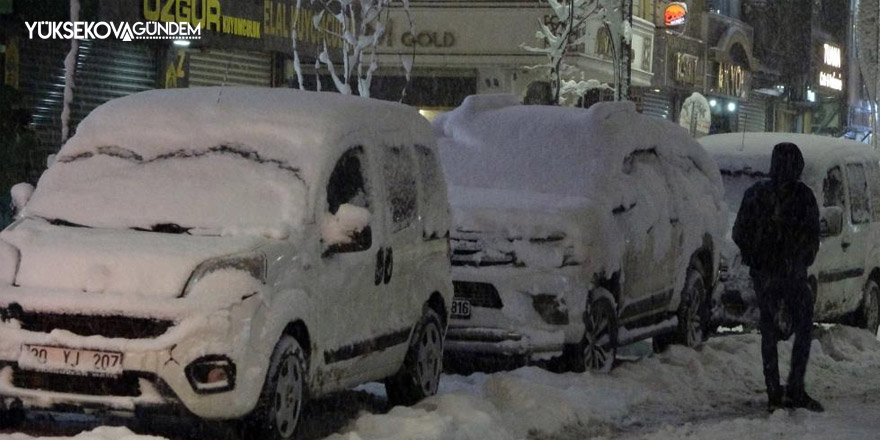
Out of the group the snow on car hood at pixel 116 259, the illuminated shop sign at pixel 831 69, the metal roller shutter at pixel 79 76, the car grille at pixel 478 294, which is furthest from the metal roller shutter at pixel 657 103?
the snow on car hood at pixel 116 259

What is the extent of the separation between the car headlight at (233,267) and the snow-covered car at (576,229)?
4030mm

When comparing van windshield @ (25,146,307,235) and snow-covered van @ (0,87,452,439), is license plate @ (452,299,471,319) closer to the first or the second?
snow-covered van @ (0,87,452,439)

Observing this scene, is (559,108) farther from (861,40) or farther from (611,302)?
(861,40)

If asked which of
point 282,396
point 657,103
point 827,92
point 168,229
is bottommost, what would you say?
point 282,396

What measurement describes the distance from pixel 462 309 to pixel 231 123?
3246 millimetres

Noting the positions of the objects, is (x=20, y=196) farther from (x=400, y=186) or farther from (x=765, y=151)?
(x=765, y=151)

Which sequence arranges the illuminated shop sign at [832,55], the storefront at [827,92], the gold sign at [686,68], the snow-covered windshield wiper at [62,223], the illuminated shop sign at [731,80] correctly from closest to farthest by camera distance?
the snow-covered windshield wiper at [62,223], the gold sign at [686,68], the illuminated shop sign at [731,80], the storefront at [827,92], the illuminated shop sign at [832,55]

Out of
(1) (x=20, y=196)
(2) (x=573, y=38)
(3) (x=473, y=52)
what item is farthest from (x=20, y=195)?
(3) (x=473, y=52)

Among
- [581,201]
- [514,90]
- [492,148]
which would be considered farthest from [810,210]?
[514,90]

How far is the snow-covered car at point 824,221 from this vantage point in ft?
51.4

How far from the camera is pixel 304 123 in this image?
9375 millimetres

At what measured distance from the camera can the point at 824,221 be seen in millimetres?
15180

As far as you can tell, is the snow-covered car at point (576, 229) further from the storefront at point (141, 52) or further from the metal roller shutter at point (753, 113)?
the metal roller shutter at point (753, 113)

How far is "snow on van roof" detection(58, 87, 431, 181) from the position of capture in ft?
30.5
